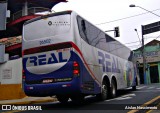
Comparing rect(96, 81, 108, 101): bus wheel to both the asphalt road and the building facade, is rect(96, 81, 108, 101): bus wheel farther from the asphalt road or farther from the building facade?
the building facade

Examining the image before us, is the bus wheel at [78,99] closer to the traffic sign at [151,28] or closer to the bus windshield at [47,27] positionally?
the bus windshield at [47,27]

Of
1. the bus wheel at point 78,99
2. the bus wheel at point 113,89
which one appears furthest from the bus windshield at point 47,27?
the bus wheel at point 113,89

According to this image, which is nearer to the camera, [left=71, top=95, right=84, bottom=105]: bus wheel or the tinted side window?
the tinted side window

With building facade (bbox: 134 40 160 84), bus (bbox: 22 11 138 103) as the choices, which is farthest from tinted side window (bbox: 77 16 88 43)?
building facade (bbox: 134 40 160 84)

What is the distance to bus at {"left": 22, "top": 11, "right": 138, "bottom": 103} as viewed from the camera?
10812mm

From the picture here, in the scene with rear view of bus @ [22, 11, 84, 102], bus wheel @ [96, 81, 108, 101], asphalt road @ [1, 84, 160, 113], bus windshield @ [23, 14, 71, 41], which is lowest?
asphalt road @ [1, 84, 160, 113]

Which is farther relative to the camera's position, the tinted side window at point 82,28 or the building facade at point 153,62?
the building facade at point 153,62

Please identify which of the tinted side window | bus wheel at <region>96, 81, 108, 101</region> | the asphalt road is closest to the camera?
the asphalt road

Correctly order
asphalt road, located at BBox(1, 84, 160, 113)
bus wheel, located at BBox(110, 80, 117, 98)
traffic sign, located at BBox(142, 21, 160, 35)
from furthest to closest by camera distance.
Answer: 1. traffic sign, located at BBox(142, 21, 160, 35)
2. bus wheel, located at BBox(110, 80, 117, 98)
3. asphalt road, located at BBox(1, 84, 160, 113)

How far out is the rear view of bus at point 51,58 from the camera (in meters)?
10.8

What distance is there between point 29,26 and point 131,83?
402 inches

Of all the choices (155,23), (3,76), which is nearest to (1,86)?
(3,76)

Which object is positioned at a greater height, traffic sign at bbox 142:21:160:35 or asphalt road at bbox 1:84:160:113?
traffic sign at bbox 142:21:160:35

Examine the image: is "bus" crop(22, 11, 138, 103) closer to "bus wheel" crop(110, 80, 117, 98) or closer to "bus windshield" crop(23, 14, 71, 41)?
"bus windshield" crop(23, 14, 71, 41)
